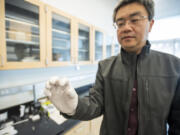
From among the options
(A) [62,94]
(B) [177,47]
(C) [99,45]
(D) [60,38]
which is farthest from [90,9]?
(B) [177,47]

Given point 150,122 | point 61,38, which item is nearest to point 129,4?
point 150,122

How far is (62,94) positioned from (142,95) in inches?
18.7

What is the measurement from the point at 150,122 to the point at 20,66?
3.75 ft

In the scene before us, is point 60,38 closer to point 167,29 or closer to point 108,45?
point 108,45

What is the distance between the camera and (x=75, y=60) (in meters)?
1.40

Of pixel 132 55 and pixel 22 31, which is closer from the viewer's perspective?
pixel 132 55

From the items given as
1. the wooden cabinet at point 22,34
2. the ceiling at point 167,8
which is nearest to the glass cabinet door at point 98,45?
the wooden cabinet at point 22,34

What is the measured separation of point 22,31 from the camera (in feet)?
3.21

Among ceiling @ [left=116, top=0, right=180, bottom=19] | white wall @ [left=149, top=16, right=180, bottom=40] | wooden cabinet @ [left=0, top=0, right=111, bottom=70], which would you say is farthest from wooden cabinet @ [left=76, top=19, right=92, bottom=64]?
white wall @ [left=149, top=16, right=180, bottom=40]

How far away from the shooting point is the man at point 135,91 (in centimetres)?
55

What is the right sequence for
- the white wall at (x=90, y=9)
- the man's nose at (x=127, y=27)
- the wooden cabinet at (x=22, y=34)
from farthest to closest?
the white wall at (x=90, y=9)
the wooden cabinet at (x=22, y=34)
the man's nose at (x=127, y=27)

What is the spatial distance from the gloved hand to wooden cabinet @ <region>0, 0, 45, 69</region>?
2.11ft

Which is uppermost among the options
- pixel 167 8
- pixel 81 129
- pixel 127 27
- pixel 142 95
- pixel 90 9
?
pixel 167 8

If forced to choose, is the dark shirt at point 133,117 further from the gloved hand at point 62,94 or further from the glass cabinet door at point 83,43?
the glass cabinet door at point 83,43
